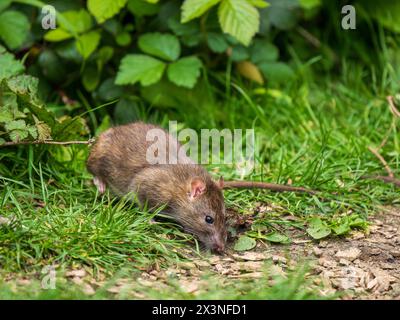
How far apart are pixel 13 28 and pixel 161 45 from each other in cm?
129

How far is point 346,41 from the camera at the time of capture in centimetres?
801

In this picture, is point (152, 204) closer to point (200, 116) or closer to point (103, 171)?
point (103, 171)

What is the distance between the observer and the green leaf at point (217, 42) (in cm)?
670

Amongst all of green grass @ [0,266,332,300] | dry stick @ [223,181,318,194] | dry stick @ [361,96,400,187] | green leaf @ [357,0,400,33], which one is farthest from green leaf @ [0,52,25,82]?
green leaf @ [357,0,400,33]

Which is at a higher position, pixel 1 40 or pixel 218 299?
pixel 1 40

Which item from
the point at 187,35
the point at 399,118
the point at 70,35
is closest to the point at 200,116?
the point at 187,35

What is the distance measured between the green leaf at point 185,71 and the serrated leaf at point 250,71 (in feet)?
2.45

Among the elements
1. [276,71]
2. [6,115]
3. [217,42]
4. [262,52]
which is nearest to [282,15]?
[262,52]

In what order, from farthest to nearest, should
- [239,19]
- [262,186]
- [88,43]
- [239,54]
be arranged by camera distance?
[239,54] → [88,43] → [239,19] → [262,186]

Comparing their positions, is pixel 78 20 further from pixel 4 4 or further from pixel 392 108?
pixel 392 108

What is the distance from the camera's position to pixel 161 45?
21.3 feet
